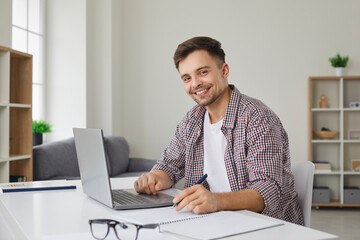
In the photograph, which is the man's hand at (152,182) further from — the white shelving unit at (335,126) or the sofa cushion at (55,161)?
the white shelving unit at (335,126)

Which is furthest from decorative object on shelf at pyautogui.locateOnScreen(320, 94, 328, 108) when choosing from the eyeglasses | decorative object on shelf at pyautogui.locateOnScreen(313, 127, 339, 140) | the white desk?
the eyeglasses

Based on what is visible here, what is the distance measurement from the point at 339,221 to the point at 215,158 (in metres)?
3.18

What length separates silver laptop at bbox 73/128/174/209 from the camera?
4.17 ft

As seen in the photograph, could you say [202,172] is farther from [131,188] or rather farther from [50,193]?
[50,193]

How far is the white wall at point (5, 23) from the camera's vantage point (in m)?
3.55

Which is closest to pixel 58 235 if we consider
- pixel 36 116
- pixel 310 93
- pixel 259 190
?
pixel 259 190

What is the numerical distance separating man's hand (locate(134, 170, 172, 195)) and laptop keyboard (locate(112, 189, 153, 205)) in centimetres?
5

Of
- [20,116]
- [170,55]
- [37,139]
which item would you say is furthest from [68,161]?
[170,55]

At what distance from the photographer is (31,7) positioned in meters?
4.77

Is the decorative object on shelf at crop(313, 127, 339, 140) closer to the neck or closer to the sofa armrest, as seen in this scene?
the sofa armrest

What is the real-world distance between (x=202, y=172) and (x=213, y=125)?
0.66ft

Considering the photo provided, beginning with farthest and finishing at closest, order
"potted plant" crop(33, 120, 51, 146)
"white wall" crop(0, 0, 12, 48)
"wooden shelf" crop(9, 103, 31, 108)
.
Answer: "potted plant" crop(33, 120, 51, 146), "white wall" crop(0, 0, 12, 48), "wooden shelf" crop(9, 103, 31, 108)

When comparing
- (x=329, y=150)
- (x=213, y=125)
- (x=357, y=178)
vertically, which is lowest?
(x=357, y=178)

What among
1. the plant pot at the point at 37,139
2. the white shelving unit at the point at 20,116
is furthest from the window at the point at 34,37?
the white shelving unit at the point at 20,116
